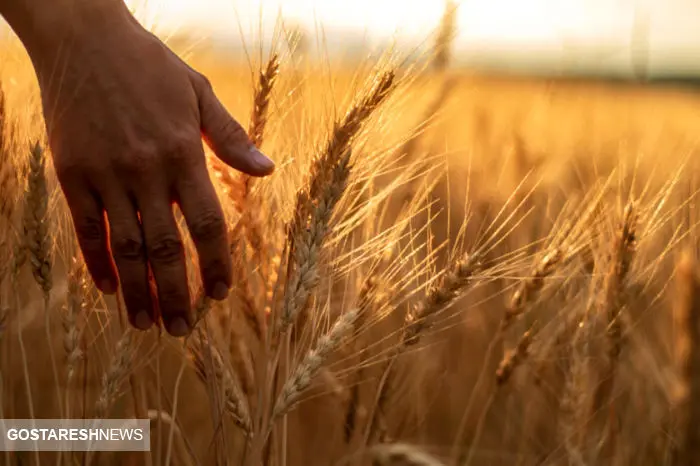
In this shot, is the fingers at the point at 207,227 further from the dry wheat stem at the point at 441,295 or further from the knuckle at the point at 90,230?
the dry wheat stem at the point at 441,295

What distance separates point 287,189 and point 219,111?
18 centimetres

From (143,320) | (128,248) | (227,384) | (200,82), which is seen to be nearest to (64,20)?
(200,82)

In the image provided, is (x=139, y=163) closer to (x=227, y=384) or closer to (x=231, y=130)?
(x=231, y=130)

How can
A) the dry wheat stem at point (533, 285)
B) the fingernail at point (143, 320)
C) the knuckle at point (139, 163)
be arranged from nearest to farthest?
1. the knuckle at point (139, 163)
2. the fingernail at point (143, 320)
3. the dry wheat stem at point (533, 285)

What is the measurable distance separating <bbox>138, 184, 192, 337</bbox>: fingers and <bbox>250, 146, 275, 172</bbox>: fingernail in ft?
0.41

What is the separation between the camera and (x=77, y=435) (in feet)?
4.03

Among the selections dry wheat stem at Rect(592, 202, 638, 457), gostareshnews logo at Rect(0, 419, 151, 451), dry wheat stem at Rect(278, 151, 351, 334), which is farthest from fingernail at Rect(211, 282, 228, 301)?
dry wheat stem at Rect(592, 202, 638, 457)

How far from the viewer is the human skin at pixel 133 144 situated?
106 cm

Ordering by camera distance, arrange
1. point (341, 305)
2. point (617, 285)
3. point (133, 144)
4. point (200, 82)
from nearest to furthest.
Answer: point (133, 144) < point (200, 82) < point (617, 285) < point (341, 305)

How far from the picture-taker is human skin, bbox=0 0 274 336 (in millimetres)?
1059

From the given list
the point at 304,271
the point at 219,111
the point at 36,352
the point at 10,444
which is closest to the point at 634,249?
the point at 304,271

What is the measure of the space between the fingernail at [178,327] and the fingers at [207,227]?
51mm

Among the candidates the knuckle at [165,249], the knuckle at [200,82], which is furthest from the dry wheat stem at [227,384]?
the knuckle at [200,82]

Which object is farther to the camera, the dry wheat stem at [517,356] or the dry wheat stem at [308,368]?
the dry wheat stem at [517,356]
